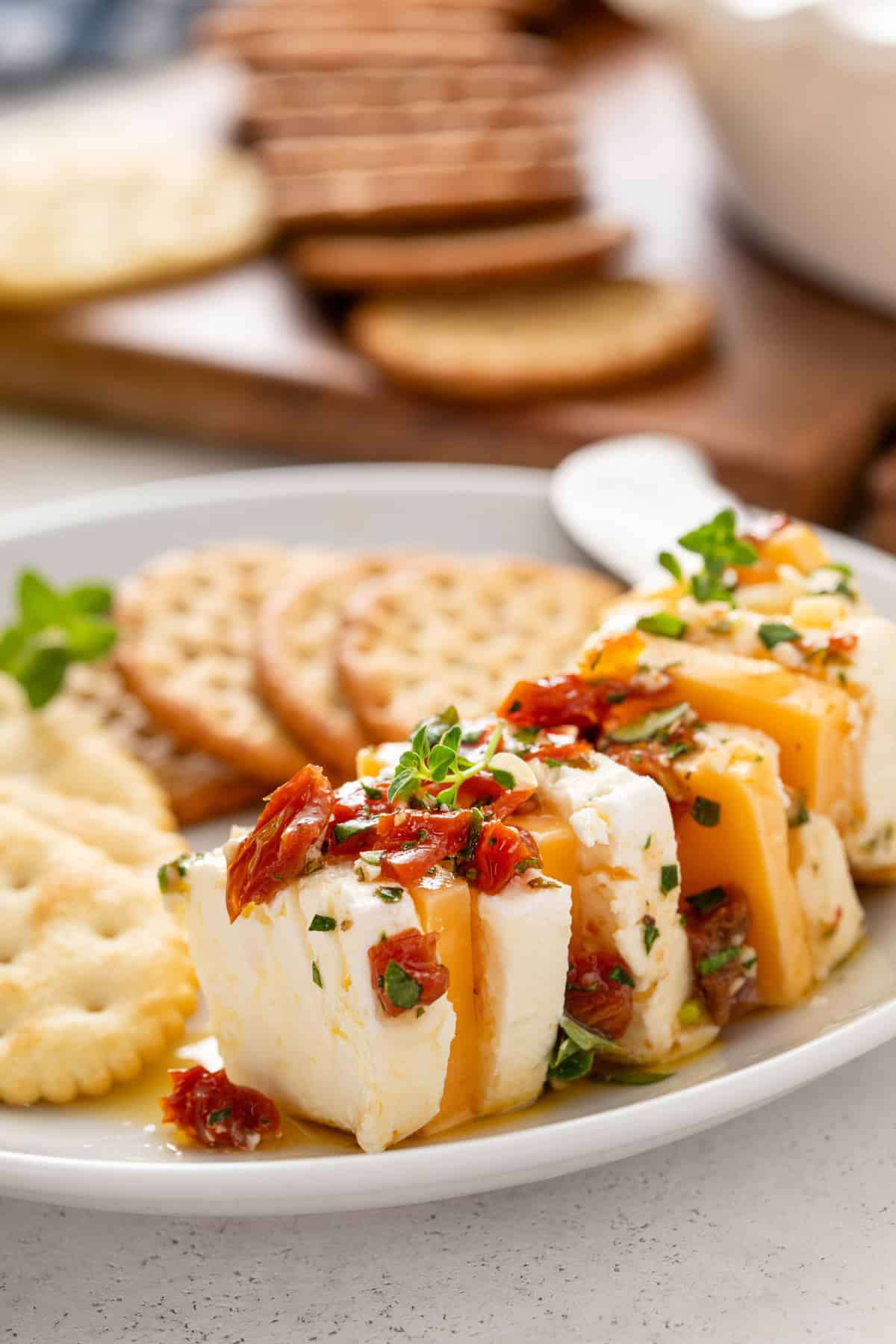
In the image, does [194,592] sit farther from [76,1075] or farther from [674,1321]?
[674,1321]

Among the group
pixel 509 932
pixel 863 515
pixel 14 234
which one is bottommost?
pixel 863 515

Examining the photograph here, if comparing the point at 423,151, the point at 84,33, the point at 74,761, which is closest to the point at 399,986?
the point at 74,761

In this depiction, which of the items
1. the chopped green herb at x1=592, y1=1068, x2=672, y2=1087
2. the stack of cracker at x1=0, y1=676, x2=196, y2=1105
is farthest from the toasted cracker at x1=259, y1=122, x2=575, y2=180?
the chopped green herb at x1=592, y1=1068, x2=672, y2=1087

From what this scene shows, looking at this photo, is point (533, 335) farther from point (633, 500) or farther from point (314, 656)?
point (314, 656)

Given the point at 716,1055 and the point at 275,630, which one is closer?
the point at 716,1055

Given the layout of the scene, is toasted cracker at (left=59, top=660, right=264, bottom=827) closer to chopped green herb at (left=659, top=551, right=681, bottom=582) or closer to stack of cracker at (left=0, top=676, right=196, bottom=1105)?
stack of cracker at (left=0, top=676, right=196, bottom=1105)

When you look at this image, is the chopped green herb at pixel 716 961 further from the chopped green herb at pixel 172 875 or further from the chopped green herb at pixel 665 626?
the chopped green herb at pixel 172 875

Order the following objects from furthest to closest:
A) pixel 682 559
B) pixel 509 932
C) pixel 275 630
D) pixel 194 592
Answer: pixel 194 592 → pixel 275 630 → pixel 682 559 → pixel 509 932

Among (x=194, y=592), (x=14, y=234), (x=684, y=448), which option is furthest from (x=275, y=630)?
(x=14, y=234)
